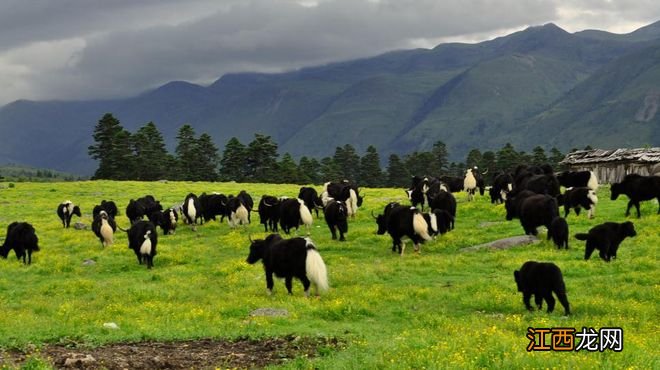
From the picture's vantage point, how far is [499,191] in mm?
38688

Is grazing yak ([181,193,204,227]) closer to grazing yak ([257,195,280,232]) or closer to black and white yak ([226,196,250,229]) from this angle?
black and white yak ([226,196,250,229])

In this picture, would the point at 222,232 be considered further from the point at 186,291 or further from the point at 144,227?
the point at 186,291

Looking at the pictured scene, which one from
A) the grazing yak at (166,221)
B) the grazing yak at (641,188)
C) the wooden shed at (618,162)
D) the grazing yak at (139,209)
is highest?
the wooden shed at (618,162)

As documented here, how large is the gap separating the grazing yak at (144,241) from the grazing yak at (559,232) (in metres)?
16.1

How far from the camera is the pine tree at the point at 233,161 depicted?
372ft

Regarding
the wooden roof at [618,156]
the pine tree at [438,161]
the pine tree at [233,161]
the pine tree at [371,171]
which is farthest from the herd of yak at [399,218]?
the pine tree at [438,161]

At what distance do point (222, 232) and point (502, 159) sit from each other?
88.3 metres

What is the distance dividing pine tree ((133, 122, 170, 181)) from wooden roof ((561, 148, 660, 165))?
2722 inches

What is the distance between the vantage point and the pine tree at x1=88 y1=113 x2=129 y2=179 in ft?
340

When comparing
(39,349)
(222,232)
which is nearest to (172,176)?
(222,232)

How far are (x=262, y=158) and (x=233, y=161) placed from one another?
5.32 meters

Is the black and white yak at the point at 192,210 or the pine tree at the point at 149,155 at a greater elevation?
the pine tree at the point at 149,155

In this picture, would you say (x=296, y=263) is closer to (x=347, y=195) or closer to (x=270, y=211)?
(x=270, y=211)

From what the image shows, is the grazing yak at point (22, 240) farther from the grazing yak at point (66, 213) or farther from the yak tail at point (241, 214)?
the grazing yak at point (66, 213)
